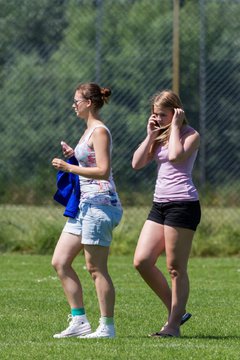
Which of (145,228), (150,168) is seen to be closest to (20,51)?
(150,168)

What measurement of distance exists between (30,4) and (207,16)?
8.70 feet

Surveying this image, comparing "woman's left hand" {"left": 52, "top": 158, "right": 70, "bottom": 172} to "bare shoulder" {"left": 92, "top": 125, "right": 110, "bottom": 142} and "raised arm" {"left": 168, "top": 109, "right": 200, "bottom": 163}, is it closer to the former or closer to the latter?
"bare shoulder" {"left": 92, "top": 125, "right": 110, "bottom": 142}

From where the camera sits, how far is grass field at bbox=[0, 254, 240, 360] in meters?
7.55

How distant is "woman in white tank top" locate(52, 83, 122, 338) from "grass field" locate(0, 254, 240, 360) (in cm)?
25

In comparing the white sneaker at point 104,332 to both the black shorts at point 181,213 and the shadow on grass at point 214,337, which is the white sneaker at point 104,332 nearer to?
the shadow on grass at point 214,337

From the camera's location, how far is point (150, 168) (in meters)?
16.9

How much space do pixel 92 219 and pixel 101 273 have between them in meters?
0.40

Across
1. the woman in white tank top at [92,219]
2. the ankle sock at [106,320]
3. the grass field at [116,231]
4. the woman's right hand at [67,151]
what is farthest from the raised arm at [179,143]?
the grass field at [116,231]

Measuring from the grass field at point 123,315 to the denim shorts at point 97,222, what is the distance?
71 cm

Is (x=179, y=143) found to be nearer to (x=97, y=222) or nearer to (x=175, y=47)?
(x=97, y=222)

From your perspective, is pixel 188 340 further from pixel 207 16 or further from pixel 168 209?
pixel 207 16

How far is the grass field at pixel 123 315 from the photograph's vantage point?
755cm

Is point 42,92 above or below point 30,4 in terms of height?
below

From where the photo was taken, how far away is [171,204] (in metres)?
8.38
